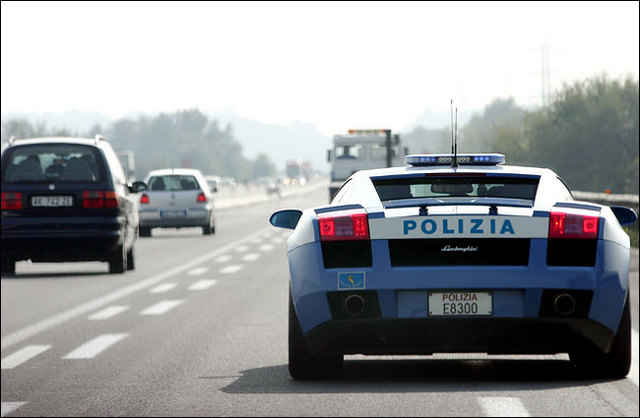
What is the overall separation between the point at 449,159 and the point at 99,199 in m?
3.13

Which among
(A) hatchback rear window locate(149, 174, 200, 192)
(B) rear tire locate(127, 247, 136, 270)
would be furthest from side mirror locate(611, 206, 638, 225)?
(A) hatchback rear window locate(149, 174, 200, 192)

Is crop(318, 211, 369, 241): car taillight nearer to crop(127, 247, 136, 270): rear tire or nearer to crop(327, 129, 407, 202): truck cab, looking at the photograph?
crop(327, 129, 407, 202): truck cab

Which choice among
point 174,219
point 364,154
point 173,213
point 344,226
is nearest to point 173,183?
point 174,219

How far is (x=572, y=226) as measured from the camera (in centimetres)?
1131

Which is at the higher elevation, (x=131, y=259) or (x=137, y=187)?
(x=137, y=187)

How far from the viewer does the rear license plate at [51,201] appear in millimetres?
12914

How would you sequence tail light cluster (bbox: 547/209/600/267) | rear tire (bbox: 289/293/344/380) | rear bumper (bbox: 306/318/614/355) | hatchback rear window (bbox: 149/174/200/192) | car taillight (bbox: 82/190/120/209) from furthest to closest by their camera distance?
hatchback rear window (bbox: 149/174/200/192) → rear tire (bbox: 289/293/344/380) → car taillight (bbox: 82/190/120/209) → tail light cluster (bbox: 547/209/600/267) → rear bumper (bbox: 306/318/614/355)

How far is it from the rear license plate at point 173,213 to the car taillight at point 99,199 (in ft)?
21.8

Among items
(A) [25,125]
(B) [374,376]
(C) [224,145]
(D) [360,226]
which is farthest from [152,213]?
(C) [224,145]

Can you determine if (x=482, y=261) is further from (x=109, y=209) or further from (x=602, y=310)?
(x=109, y=209)

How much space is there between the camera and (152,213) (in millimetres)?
19953

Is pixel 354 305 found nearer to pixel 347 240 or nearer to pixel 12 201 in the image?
pixel 347 240

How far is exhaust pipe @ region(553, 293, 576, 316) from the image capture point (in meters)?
11.3

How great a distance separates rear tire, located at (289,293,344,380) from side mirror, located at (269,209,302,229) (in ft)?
2.26
